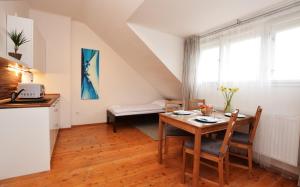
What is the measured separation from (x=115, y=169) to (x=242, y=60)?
2475 mm

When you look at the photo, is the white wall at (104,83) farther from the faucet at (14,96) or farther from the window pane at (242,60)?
the window pane at (242,60)

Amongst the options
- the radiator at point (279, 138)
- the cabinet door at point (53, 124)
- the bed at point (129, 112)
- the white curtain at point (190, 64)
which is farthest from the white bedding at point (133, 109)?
the radiator at point (279, 138)

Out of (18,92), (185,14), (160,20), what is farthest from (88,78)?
(185,14)

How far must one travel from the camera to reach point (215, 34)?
9.38 ft

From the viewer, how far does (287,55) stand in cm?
195

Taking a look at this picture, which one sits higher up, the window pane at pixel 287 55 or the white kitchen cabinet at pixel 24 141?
the window pane at pixel 287 55

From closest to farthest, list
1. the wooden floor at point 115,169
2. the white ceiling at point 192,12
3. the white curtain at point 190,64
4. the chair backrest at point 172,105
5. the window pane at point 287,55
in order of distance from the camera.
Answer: the wooden floor at point 115,169
the window pane at point 287,55
the white ceiling at point 192,12
the chair backrest at point 172,105
the white curtain at point 190,64

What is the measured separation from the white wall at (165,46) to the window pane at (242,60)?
3.25ft

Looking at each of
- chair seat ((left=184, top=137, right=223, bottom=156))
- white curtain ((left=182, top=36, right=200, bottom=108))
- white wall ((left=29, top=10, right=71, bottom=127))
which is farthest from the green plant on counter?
white curtain ((left=182, top=36, right=200, bottom=108))

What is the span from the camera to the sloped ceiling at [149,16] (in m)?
2.12

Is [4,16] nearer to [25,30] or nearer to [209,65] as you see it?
[25,30]

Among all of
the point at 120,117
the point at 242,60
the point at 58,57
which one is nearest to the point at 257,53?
the point at 242,60

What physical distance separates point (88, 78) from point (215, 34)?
121 inches

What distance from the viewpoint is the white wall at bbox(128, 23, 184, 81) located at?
9.48 ft
